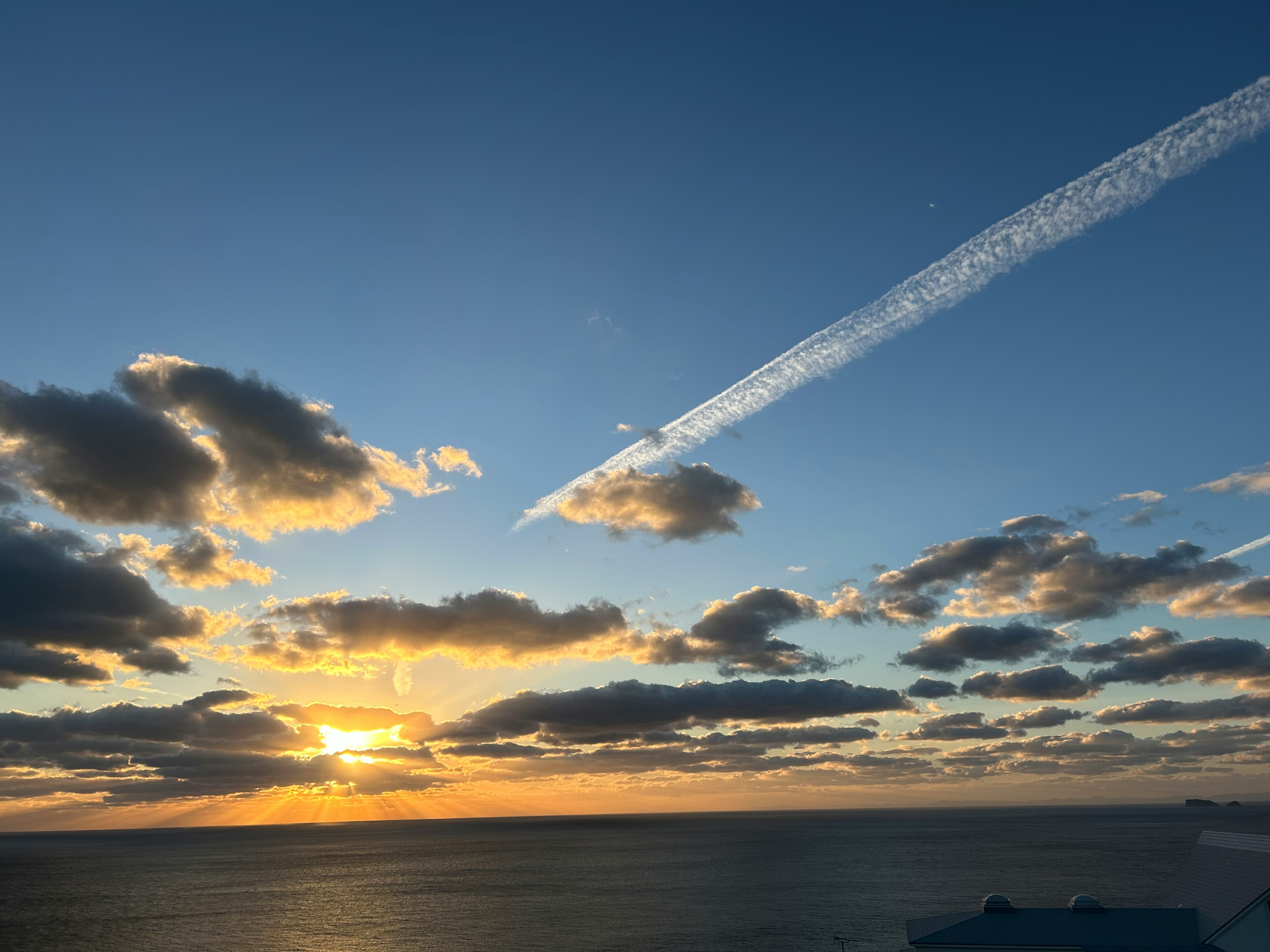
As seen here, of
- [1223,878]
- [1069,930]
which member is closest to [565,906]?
[1069,930]

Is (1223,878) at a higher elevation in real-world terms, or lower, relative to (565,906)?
higher

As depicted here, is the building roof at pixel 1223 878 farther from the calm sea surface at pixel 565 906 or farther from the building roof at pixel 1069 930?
the calm sea surface at pixel 565 906

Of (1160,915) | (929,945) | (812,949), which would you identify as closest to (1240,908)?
(1160,915)

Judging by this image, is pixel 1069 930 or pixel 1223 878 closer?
pixel 1069 930

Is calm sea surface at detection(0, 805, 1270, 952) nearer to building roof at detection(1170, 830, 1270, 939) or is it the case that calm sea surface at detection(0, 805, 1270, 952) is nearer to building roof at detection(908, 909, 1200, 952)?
building roof at detection(908, 909, 1200, 952)

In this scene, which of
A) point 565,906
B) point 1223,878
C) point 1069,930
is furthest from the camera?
point 565,906

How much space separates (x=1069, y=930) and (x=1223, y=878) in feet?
43.0

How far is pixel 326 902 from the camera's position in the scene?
493 feet

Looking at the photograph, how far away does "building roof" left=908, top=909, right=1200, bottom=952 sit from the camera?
5672cm

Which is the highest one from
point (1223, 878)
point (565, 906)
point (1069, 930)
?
point (1223, 878)

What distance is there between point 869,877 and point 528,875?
7962 cm

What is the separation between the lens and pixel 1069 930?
59156 mm

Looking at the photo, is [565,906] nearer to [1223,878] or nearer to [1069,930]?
[1069,930]

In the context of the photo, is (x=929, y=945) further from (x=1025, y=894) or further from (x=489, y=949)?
(x=1025, y=894)
